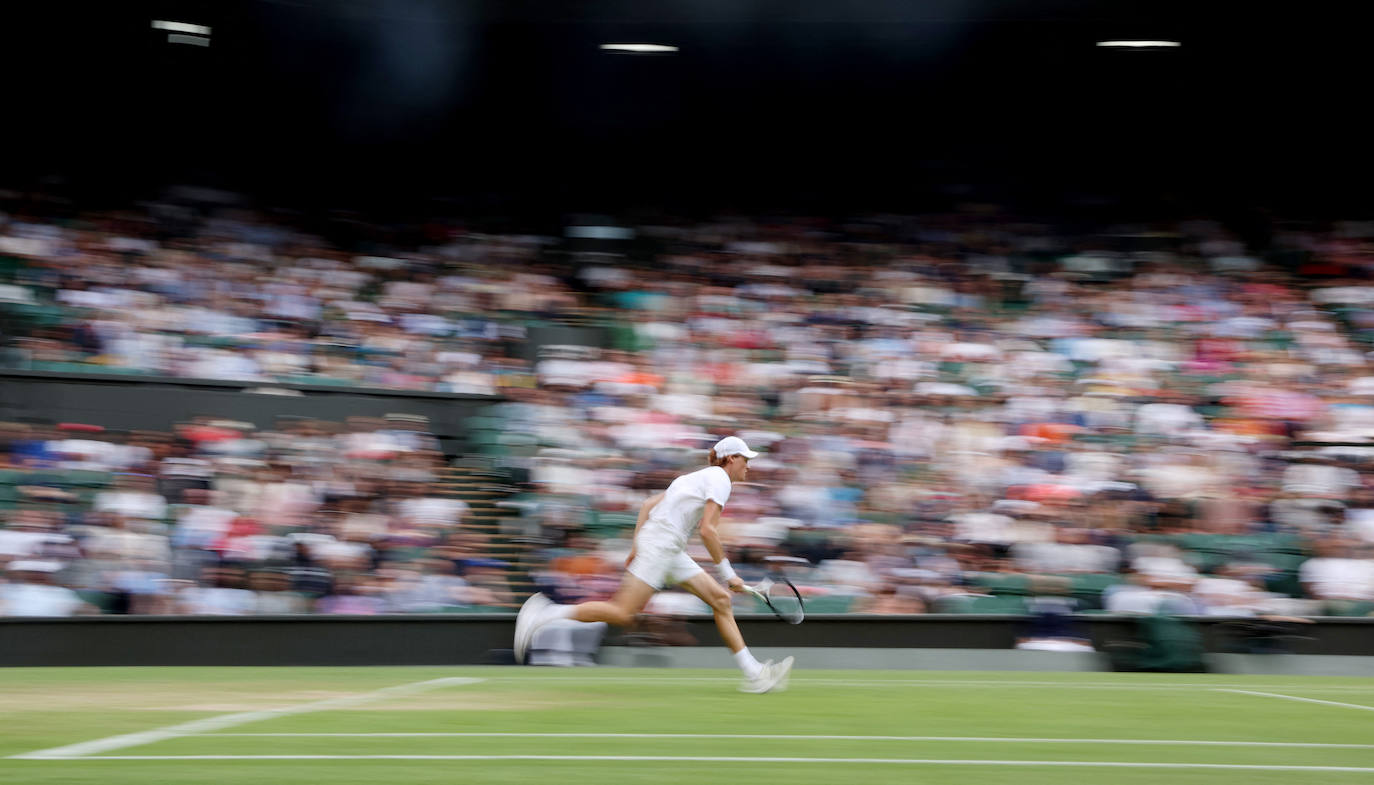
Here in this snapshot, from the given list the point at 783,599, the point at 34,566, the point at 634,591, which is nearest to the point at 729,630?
the point at 634,591

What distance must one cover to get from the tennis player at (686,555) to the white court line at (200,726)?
145cm

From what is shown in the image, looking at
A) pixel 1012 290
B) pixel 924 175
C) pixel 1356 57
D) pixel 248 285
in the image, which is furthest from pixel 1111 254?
pixel 248 285

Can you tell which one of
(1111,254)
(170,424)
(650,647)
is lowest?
(650,647)

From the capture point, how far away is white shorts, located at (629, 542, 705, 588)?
908 cm

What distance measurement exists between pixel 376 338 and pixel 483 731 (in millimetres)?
12157

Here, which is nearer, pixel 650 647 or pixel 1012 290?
pixel 650 647

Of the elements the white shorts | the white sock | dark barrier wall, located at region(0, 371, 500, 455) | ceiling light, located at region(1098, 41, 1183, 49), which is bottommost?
the white sock

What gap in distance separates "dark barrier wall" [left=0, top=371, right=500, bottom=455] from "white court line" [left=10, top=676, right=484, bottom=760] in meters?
7.66

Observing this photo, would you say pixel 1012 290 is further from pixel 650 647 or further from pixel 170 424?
pixel 170 424

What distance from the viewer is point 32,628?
12.9 m

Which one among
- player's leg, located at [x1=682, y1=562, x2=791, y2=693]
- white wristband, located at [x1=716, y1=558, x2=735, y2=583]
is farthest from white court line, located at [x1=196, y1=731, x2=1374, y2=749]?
player's leg, located at [x1=682, y1=562, x2=791, y2=693]

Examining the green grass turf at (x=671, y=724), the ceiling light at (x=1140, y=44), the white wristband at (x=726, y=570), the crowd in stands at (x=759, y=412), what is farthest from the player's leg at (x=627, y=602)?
the ceiling light at (x=1140, y=44)

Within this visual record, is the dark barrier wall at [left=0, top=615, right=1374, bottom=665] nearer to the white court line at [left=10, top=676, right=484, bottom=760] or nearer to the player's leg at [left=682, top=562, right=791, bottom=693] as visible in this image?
the white court line at [left=10, top=676, right=484, bottom=760]

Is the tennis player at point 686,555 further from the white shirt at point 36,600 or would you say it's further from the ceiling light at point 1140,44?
the ceiling light at point 1140,44
